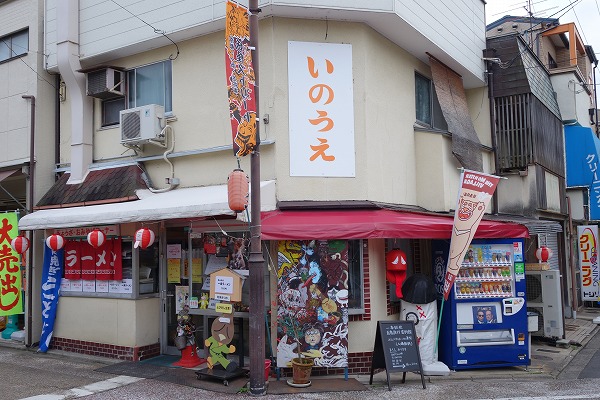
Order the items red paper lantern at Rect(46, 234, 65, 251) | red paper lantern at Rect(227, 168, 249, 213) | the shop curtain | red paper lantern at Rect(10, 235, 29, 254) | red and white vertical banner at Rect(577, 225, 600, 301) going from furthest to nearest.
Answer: red and white vertical banner at Rect(577, 225, 600, 301)
the shop curtain
red paper lantern at Rect(10, 235, 29, 254)
red paper lantern at Rect(46, 234, 65, 251)
red paper lantern at Rect(227, 168, 249, 213)

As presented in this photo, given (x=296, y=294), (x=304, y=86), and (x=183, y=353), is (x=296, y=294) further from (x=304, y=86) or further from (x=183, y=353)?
(x=304, y=86)

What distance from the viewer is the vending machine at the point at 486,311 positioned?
9602 mm

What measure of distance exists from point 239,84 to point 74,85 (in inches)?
212

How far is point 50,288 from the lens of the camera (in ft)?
37.9

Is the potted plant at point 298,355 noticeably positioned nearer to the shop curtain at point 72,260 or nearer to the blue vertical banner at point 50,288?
the shop curtain at point 72,260

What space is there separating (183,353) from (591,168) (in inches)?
500

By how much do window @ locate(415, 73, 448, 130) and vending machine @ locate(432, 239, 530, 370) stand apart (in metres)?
3.37

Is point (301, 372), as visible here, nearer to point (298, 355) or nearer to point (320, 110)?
point (298, 355)

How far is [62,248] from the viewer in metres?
11.6

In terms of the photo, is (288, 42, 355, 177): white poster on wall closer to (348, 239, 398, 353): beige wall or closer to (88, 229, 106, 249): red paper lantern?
(348, 239, 398, 353): beige wall

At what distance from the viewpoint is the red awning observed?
8.40 m

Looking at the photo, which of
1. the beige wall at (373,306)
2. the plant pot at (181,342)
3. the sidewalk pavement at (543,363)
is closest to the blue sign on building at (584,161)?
the sidewalk pavement at (543,363)

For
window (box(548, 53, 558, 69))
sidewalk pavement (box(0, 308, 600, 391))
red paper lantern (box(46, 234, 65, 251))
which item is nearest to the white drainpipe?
red paper lantern (box(46, 234, 65, 251))

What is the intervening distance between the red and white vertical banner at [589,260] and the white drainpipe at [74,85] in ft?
46.6
